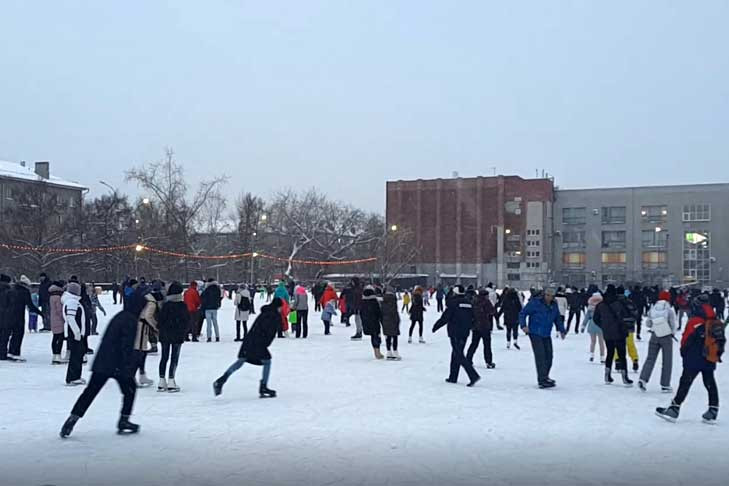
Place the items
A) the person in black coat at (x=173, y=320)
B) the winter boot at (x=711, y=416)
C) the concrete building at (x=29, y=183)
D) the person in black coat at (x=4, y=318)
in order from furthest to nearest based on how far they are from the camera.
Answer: the concrete building at (x=29, y=183) < the person in black coat at (x=4, y=318) < the person in black coat at (x=173, y=320) < the winter boot at (x=711, y=416)

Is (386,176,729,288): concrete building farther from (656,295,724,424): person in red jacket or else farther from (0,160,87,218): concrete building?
(656,295,724,424): person in red jacket

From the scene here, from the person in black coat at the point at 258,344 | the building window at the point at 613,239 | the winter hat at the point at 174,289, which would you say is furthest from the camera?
the building window at the point at 613,239

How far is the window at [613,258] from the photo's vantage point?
88500 millimetres

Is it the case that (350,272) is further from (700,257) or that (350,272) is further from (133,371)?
(133,371)

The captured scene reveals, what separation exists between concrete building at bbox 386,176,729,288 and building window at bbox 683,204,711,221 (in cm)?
10

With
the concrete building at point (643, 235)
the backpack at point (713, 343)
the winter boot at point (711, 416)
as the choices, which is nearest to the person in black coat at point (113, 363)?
the backpack at point (713, 343)

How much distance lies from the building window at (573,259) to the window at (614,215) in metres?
4.77

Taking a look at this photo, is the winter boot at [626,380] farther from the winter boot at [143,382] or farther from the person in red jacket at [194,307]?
Result: the person in red jacket at [194,307]

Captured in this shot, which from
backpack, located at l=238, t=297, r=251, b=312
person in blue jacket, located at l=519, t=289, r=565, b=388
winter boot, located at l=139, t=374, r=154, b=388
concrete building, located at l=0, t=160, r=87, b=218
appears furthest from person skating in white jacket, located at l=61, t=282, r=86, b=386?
concrete building, located at l=0, t=160, r=87, b=218

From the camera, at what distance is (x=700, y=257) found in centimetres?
8419

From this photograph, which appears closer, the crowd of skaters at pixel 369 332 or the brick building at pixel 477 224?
the crowd of skaters at pixel 369 332

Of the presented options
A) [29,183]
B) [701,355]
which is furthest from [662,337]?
[29,183]

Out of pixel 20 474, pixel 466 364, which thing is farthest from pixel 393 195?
pixel 20 474

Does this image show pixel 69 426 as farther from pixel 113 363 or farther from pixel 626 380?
pixel 626 380
